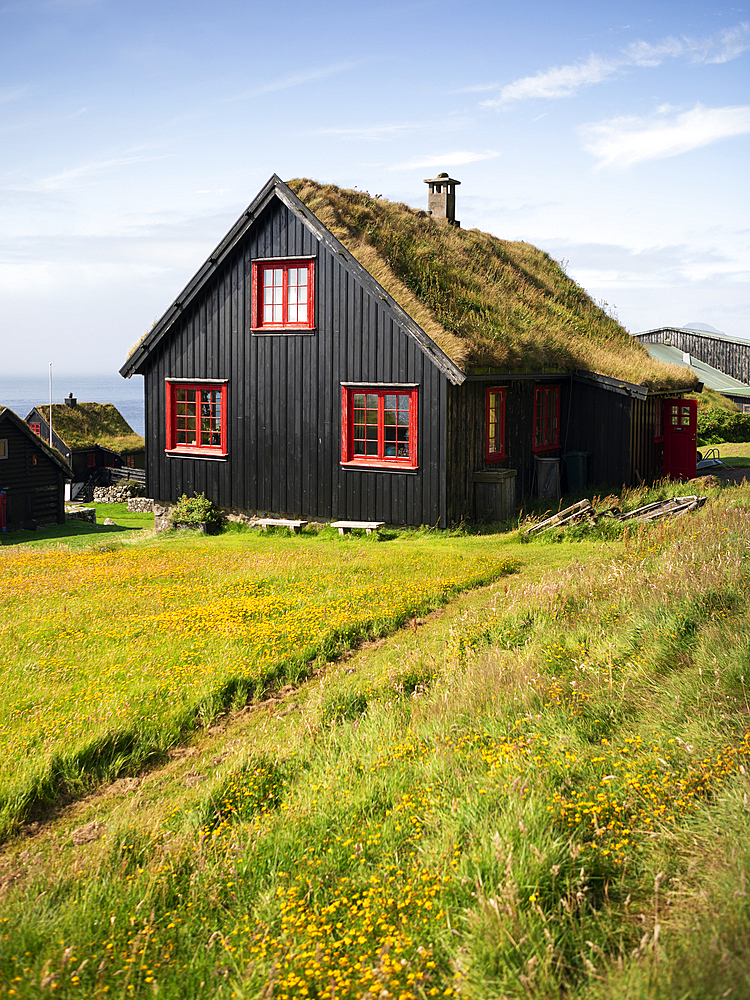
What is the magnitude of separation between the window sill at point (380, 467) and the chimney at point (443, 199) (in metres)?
11.1

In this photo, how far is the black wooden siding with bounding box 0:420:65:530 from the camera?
36.4 m

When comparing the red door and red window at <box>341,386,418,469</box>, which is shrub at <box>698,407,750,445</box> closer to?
the red door

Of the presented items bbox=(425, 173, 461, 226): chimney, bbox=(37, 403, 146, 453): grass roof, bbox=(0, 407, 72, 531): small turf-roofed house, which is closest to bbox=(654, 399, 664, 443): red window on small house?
bbox=(425, 173, 461, 226): chimney

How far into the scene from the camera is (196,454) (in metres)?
20.6

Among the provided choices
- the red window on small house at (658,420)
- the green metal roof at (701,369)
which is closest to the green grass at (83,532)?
the red window on small house at (658,420)

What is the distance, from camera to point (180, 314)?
20469 millimetres

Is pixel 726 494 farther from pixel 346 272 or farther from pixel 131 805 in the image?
pixel 131 805

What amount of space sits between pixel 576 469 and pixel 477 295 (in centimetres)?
523

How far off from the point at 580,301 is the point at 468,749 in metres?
24.4

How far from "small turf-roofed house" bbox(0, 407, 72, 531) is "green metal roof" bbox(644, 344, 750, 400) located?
3415 centimetres

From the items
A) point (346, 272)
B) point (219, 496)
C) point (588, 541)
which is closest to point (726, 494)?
point (588, 541)

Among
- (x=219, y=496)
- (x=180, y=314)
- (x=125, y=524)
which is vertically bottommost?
(x=125, y=524)

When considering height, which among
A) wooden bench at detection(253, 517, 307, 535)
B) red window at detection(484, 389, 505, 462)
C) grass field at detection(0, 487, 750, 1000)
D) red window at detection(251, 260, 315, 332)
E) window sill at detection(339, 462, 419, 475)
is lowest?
grass field at detection(0, 487, 750, 1000)

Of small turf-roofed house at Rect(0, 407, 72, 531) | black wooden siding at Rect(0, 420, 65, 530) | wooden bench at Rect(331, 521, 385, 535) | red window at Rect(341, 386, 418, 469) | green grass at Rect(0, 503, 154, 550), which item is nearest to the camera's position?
red window at Rect(341, 386, 418, 469)
